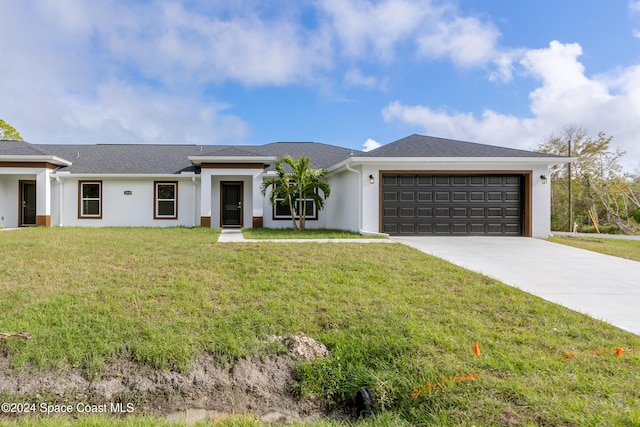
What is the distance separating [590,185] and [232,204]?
75.1 ft

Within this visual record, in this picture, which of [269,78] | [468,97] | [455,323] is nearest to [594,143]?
[468,97]

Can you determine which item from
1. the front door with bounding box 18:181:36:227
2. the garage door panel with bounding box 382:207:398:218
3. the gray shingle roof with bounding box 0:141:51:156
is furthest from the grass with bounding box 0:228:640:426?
the front door with bounding box 18:181:36:227

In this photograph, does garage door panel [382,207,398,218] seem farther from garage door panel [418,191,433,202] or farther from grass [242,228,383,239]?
grass [242,228,383,239]

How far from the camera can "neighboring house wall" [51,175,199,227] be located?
1499 centimetres

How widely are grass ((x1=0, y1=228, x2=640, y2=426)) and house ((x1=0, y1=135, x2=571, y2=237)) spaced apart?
17.9 feet

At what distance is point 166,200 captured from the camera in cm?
1541

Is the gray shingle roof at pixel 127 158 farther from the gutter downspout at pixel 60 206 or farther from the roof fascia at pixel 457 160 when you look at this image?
the roof fascia at pixel 457 160

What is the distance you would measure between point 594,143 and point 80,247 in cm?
2944

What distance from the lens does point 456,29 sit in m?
12.1

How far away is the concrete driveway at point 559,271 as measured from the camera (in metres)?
4.81

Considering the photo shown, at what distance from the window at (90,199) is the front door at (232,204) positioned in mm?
5503

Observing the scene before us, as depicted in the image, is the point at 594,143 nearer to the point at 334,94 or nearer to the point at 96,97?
the point at 334,94

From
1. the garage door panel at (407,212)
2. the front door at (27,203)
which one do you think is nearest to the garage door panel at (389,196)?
the garage door panel at (407,212)

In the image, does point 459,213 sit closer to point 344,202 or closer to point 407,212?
point 407,212
